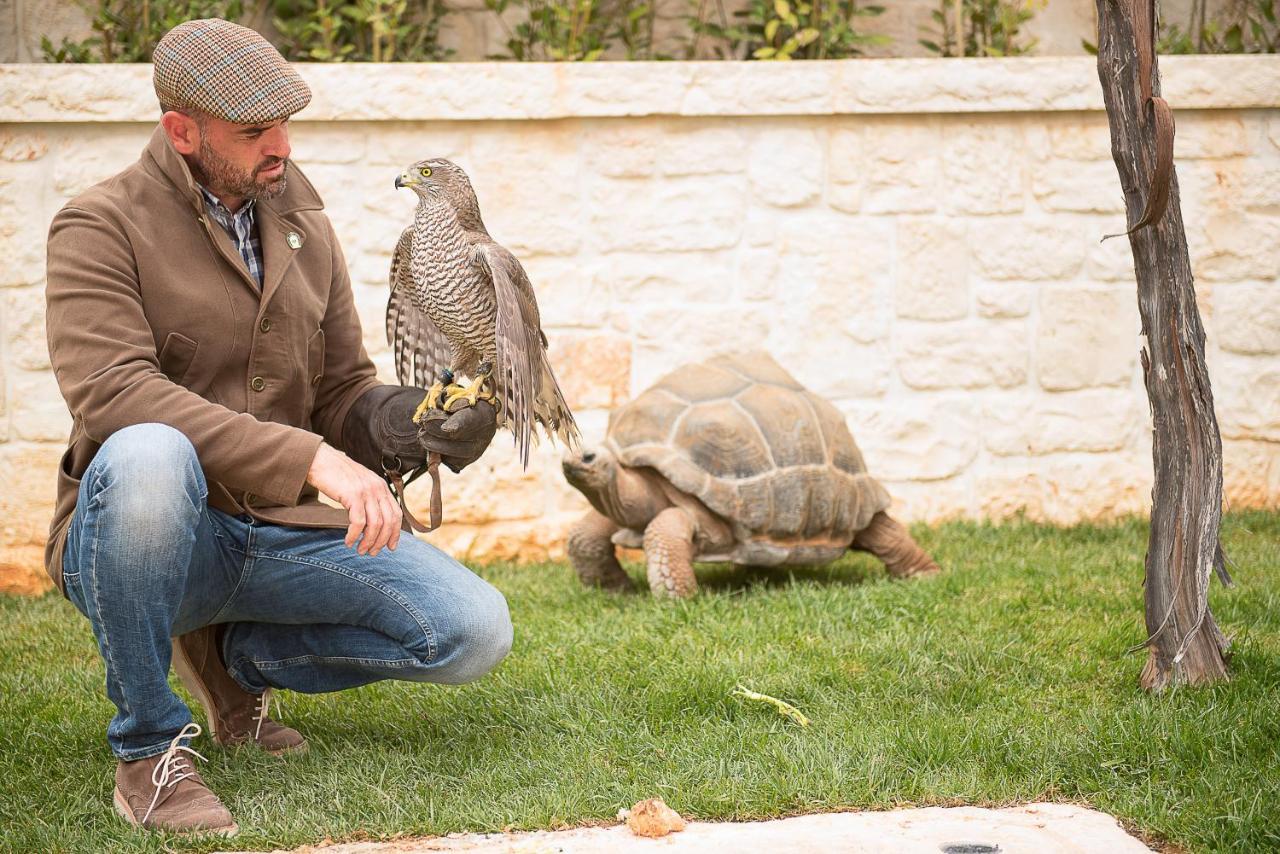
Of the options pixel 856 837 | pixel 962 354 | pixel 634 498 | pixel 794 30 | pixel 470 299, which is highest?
pixel 794 30

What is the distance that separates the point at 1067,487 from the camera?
265 inches

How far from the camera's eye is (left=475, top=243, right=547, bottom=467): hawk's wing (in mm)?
3418

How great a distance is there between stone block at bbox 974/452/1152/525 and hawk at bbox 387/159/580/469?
3590 mm

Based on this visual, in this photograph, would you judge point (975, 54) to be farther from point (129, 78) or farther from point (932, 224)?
point (129, 78)

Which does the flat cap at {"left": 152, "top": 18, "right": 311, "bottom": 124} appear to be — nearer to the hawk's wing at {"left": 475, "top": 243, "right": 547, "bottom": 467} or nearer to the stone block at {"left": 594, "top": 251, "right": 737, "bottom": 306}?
the hawk's wing at {"left": 475, "top": 243, "right": 547, "bottom": 467}

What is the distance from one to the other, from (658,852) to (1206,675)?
191 centimetres

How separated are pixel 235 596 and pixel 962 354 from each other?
13.7 ft

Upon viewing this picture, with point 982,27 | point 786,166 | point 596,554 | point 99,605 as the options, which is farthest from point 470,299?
point 982,27

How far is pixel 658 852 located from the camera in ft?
9.55

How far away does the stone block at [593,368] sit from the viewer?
21.0 ft

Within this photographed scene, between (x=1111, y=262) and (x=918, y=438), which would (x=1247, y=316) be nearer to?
(x=1111, y=262)

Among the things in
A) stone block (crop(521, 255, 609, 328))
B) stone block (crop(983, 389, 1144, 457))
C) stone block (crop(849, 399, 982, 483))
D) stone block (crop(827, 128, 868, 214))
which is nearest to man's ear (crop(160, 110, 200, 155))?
stone block (crop(521, 255, 609, 328))

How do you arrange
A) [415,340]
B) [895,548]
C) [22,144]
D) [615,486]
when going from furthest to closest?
[22,144]
[895,548]
[615,486]
[415,340]

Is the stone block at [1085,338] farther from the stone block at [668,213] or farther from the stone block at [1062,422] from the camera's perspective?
the stone block at [668,213]
